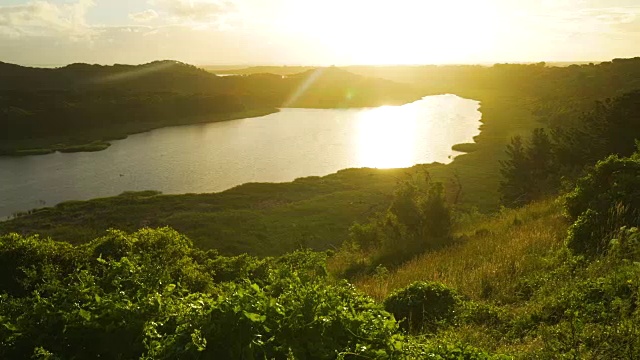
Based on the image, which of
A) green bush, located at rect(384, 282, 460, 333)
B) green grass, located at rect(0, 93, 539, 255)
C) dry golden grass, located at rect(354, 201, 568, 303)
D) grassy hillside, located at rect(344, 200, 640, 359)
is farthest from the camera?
green grass, located at rect(0, 93, 539, 255)

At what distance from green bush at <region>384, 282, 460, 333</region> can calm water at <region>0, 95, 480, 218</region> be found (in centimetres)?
4805

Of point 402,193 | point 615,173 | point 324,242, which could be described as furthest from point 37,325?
point 324,242

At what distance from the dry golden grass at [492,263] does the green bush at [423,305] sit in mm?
913

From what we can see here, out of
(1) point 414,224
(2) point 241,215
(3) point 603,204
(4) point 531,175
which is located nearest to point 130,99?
(2) point 241,215

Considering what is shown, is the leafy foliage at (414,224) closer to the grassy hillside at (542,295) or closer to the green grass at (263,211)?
the grassy hillside at (542,295)

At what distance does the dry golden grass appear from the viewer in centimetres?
1069

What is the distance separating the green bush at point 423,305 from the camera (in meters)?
9.23

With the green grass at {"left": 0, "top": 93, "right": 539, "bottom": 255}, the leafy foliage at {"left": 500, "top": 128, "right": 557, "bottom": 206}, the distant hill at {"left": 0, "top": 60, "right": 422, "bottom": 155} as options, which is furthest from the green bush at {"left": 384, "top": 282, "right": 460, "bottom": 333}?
the distant hill at {"left": 0, "top": 60, "right": 422, "bottom": 155}

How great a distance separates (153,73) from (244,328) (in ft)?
610

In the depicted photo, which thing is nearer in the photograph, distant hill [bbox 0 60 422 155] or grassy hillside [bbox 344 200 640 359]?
grassy hillside [bbox 344 200 640 359]

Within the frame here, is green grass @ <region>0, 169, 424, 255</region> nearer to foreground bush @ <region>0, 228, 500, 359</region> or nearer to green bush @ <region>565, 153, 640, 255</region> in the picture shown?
green bush @ <region>565, 153, 640, 255</region>

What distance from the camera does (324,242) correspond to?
1467 inches

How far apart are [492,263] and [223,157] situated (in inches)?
2506

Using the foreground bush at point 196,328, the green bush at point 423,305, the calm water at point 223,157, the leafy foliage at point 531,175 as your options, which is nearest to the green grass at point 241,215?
the calm water at point 223,157
